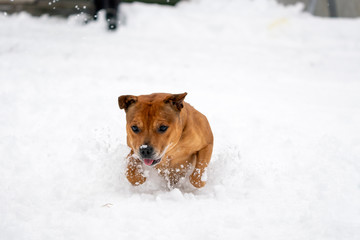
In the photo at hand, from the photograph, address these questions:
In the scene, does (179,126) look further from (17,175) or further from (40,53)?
(40,53)

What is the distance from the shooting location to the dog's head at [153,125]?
2.99m

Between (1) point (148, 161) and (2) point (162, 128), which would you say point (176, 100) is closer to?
(2) point (162, 128)

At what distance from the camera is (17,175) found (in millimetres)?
3594

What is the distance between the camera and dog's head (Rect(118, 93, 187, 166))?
9.82 feet

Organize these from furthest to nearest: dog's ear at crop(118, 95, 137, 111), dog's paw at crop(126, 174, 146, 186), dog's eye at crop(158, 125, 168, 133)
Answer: dog's paw at crop(126, 174, 146, 186)
dog's ear at crop(118, 95, 137, 111)
dog's eye at crop(158, 125, 168, 133)

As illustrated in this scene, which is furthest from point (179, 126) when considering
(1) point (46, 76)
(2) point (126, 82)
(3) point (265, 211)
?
(1) point (46, 76)

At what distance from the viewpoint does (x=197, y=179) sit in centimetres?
347

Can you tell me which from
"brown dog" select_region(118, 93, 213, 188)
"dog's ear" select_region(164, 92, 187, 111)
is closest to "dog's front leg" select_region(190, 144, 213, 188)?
"brown dog" select_region(118, 93, 213, 188)

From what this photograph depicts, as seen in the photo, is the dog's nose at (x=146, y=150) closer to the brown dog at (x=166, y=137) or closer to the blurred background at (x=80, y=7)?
the brown dog at (x=166, y=137)

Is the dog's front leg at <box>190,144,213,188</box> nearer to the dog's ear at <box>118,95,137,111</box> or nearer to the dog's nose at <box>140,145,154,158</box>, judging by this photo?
the dog's nose at <box>140,145,154,158</box>

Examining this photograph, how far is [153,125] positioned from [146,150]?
23 centimetres

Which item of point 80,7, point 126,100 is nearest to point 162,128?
point 126,100

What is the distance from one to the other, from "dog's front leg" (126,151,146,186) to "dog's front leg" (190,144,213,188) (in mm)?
466

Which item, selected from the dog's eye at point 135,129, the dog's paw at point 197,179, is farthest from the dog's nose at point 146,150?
the dog's paw at point 197,179
